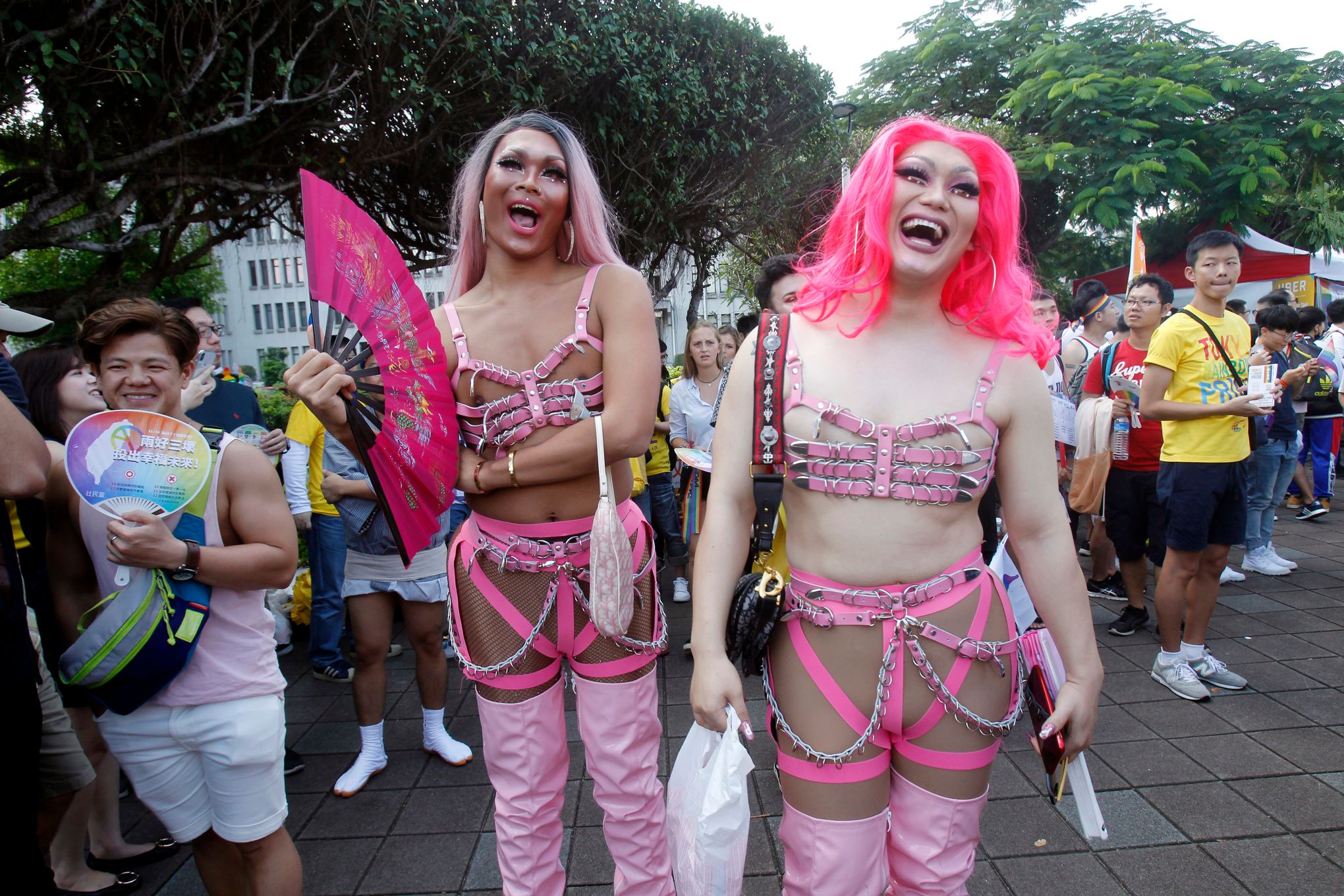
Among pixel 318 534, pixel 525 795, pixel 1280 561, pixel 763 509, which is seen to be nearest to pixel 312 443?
pixel 318 534

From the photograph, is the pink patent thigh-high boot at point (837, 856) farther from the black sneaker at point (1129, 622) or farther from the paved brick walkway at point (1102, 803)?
the black sneaker at point (1129, 622)

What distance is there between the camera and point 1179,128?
50.3 ft

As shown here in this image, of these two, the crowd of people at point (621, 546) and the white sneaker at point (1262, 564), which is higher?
the crowd of people at point (621, 546)

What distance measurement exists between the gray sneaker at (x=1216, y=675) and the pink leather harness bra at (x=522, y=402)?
358cm

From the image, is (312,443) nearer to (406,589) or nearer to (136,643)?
(406,589)

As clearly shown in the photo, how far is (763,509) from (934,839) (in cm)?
78

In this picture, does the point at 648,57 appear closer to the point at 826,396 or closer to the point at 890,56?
the point at 826,396

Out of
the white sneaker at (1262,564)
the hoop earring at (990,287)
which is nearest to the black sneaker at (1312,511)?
the white sneaker at (1262,564)

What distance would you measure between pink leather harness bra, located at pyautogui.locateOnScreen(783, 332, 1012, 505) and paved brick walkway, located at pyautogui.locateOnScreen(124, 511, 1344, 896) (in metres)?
1.56

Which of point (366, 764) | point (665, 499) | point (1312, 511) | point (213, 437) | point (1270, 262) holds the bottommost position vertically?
point (1312, 511)

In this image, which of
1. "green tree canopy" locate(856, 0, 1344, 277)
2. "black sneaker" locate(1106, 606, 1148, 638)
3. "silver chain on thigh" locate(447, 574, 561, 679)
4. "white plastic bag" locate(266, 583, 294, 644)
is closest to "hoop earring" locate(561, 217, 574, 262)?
"silver chain on thigh" locate(447, 574, 561, 679)

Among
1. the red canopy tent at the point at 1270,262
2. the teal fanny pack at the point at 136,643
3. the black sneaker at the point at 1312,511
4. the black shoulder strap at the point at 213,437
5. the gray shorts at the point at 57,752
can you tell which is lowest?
the black sneaker at the point at 1312,511

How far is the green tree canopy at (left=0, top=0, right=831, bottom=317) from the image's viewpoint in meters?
5.93

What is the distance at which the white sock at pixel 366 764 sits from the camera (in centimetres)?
321
